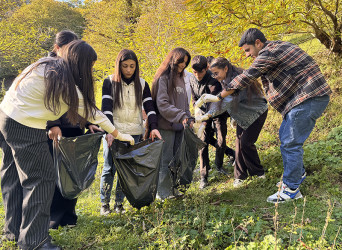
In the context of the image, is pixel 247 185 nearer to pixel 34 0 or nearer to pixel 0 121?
pixel 0 121

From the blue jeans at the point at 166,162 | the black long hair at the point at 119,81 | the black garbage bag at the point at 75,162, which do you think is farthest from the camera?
the blue jeans at the point at 166,162

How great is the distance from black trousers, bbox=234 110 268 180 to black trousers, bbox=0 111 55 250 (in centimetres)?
223

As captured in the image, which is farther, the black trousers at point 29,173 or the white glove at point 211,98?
the white glove at point 211,98

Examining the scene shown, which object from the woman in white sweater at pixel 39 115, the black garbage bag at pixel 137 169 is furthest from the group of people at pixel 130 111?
the black garbage bag at pixel 137 169

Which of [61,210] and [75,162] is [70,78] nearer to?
[75,162]

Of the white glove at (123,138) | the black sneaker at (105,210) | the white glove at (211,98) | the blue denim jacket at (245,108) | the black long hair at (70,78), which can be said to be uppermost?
the black long hair at (70,78)

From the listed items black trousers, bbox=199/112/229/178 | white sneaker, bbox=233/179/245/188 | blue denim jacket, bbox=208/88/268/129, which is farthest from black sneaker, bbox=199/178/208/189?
blue denim jacket, bbox=208/88/268/129

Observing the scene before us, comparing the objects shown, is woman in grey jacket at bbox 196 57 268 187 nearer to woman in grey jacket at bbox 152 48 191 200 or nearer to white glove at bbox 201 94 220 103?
white glove at bbox 201 94 220 103

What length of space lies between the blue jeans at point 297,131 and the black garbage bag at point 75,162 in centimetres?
189

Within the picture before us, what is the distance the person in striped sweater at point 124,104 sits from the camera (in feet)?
9.00

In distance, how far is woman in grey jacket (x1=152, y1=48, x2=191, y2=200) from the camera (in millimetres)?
2977

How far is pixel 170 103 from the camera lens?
308 centimetres

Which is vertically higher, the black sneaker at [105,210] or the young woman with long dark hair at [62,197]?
the young woman with long dark hair at [62,197]

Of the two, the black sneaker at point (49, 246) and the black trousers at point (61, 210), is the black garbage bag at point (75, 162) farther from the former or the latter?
the black sneaker at point (49, 246)
